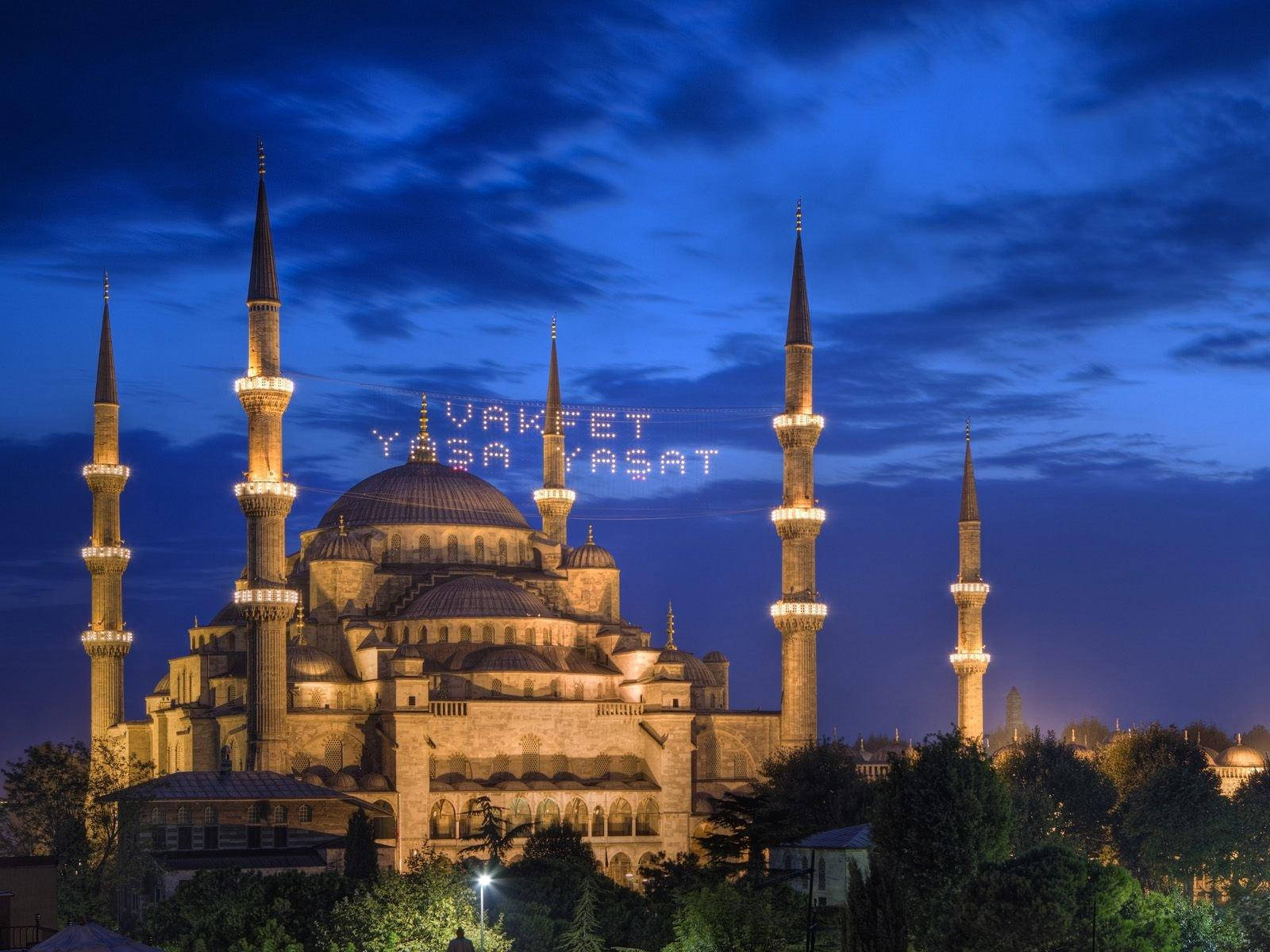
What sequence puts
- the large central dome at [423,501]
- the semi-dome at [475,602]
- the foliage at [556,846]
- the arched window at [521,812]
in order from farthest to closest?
the large central dome at [423,501]
the semi-dome at [475,602]
the arched window at [521,812]
the foliage at [556,846]

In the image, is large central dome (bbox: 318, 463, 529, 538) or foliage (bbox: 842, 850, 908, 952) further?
large central dome (bbox: 318, 463, 529, 538)

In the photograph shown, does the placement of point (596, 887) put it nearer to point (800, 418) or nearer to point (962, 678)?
point (800, 418)

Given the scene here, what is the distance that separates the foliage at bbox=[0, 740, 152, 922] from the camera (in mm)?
43188

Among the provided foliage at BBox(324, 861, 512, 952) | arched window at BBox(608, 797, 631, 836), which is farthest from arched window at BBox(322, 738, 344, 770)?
foliage at BBox(324, 861, 512, 952)

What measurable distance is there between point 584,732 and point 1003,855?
17.3 meters

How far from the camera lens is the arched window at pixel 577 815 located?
52.7 m

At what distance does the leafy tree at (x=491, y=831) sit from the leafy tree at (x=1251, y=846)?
1893 cm

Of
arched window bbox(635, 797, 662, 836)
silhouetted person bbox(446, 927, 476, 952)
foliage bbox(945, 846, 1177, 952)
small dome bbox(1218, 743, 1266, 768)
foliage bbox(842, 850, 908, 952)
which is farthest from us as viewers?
small dome bbox(1218, 743, 1266, 768)

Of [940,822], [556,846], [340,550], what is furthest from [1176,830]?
[340,550]

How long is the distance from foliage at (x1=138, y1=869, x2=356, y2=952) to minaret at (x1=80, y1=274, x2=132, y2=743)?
68.0 ft

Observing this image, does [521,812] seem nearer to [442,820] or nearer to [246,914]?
[442,820]

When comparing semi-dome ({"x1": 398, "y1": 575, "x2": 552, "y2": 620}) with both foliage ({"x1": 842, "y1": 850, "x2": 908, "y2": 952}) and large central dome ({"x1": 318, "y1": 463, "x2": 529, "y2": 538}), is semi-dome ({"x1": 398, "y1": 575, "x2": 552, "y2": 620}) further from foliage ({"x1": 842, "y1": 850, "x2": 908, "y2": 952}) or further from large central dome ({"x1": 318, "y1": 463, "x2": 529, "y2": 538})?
foliage ({"x1": 842, "y1": 850, "x2": 908, "y2": 952})

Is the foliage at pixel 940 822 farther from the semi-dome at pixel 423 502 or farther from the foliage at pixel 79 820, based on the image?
the semi-dome at pixel 423 502

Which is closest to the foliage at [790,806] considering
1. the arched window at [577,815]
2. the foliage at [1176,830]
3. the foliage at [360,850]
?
the arched window at [577,815]
